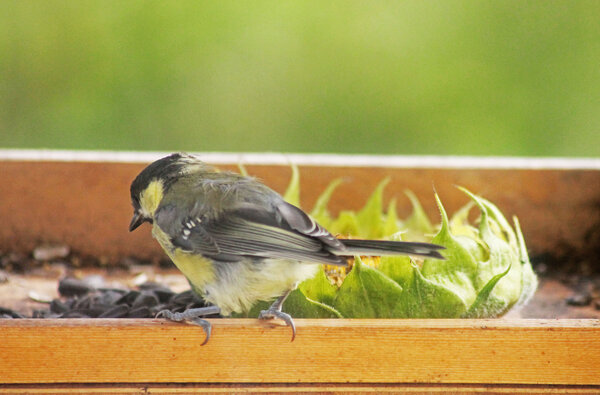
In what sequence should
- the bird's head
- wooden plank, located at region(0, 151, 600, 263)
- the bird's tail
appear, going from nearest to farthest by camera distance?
the bird's tail < the bird's head < wooden plank, located at region(0, 151, 600, 263)

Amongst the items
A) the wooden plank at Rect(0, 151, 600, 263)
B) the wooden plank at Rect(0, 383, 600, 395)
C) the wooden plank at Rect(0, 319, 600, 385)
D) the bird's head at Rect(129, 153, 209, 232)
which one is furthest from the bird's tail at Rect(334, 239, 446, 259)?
the wooden plank at Rect(0, 151, 600, 263)

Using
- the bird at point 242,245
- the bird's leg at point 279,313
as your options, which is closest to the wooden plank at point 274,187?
the bird at point 242,245

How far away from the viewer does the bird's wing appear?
5.03ft

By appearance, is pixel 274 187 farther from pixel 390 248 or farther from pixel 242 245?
pixel 390 248

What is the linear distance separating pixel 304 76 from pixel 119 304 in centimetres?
257

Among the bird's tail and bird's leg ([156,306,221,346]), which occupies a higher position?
the bird's tail

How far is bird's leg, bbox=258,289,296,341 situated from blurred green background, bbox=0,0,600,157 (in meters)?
2.36

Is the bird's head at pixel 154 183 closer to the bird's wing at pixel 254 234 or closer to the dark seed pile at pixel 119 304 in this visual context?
the bird's wing at pixel 254 234

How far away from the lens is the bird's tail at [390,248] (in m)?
1.44

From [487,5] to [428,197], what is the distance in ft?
6.90

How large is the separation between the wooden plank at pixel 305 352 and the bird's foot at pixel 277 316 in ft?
0.04

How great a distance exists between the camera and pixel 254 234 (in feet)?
5.22

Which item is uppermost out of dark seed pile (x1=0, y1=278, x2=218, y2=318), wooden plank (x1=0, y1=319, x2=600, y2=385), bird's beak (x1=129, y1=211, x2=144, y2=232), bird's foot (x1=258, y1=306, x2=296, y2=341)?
bird's beak (x1=129, y1=211, x2=144, y2=232)

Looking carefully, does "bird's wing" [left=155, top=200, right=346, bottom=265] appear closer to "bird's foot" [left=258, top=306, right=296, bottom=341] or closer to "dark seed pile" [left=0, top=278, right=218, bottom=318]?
"bird's foot" [left=258, top=306, right=296, bottom=341]
